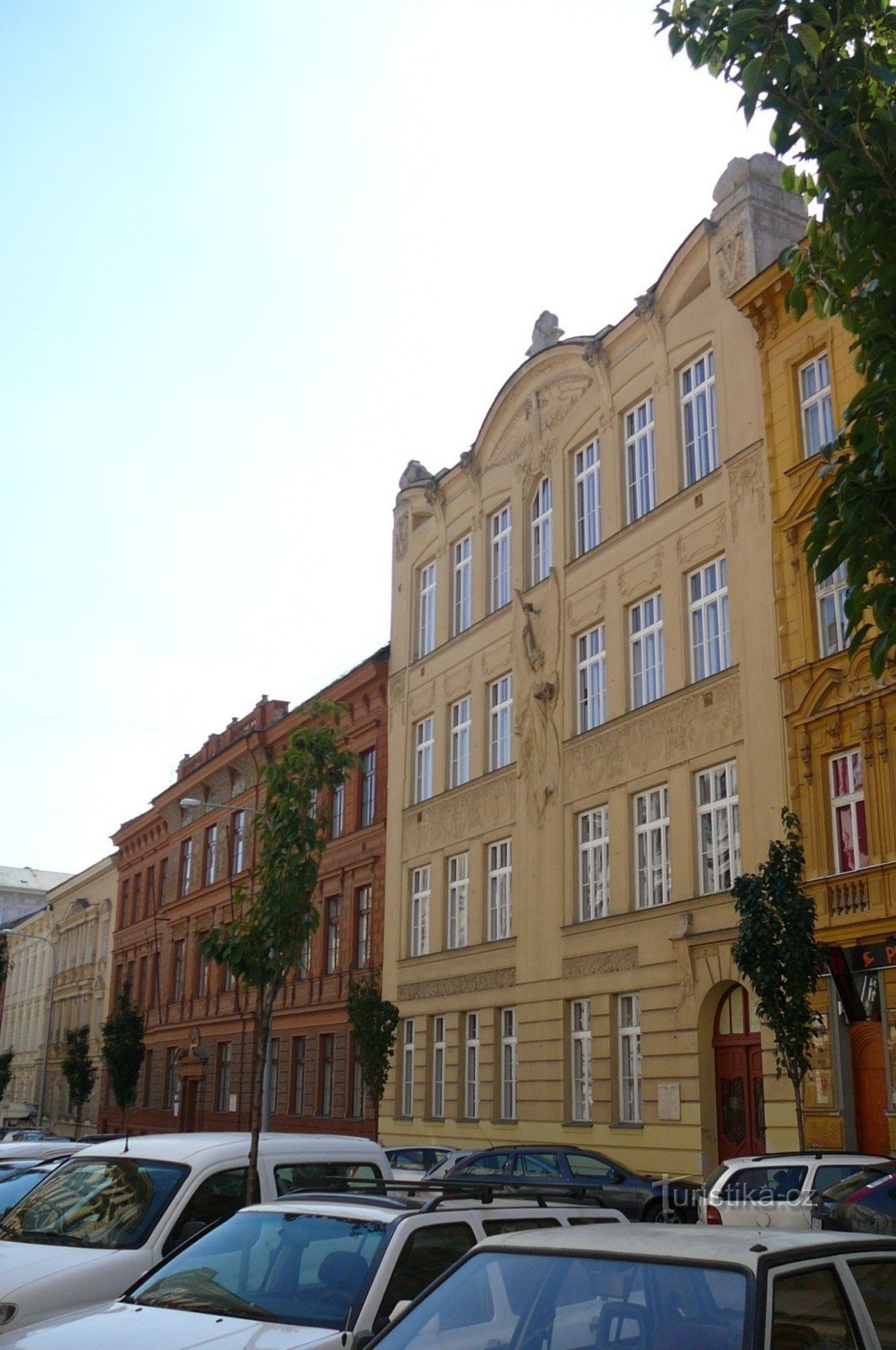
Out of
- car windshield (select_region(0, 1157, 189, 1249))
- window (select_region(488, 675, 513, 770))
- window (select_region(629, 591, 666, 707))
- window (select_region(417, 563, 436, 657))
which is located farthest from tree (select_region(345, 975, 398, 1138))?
car windshield (select_region(0, 1157, 189, 1249))

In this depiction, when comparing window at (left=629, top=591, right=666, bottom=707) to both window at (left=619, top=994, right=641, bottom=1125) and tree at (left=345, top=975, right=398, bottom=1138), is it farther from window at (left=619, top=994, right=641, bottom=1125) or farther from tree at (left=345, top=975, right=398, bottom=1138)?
tree at (left=345, top=975, right=398, bottom=1138)

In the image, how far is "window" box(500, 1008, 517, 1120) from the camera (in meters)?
29.5

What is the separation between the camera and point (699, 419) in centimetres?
2677

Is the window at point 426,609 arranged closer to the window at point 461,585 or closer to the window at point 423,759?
the window at point 461,585

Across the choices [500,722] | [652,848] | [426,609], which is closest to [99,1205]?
[652,848]

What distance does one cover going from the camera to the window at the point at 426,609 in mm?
36844

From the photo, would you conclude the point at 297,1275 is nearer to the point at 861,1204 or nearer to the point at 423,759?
the point at 861,1204

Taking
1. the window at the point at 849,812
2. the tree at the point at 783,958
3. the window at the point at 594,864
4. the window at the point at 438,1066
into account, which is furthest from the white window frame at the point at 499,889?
the tree at the point at 783,958

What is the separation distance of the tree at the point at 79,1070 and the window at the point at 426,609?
106 ft

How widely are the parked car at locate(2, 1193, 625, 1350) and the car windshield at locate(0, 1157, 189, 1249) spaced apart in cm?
186

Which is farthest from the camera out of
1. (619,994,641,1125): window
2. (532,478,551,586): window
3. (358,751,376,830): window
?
(358,751,376,830): window

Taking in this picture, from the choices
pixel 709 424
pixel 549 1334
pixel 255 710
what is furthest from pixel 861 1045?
pixel 255 710

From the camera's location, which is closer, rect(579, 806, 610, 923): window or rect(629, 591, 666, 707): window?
rect(629, 591, 666, 707): window

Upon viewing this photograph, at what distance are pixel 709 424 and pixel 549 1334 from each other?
905 inches
